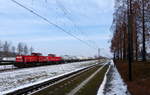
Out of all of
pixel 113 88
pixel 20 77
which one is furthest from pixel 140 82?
pixel 20 77

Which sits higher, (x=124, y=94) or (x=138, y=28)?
(x=138, y=28)

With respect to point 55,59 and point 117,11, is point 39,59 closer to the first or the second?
point 55,59

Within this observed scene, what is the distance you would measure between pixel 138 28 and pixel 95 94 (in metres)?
26.8

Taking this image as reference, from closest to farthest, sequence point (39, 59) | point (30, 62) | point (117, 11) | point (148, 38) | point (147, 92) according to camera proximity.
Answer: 1. point (147, 92)
2. point (148, 38)
3. point (117, 11)
4. point (30, 62)
5. point (39, 59)

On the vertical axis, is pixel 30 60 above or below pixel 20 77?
above

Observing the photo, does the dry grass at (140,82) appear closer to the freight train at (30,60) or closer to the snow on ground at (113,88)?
the snow on ground at (113,88)

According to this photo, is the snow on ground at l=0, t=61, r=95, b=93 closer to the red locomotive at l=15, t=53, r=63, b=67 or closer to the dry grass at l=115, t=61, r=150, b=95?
the dry grass at l=115, t=61, r=150, b=95

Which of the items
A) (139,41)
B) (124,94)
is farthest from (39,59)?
(124,94)

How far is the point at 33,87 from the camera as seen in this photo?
1783cm

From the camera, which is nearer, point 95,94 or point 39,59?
point 95,94

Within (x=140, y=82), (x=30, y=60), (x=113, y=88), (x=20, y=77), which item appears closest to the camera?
(x=113, y=88)

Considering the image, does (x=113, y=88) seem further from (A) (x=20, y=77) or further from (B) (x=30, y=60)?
(B) (x=30, y=60)

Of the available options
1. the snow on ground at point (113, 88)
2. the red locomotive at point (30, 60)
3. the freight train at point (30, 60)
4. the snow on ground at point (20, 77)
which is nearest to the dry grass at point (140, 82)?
the snow on ground at point (113, 88)

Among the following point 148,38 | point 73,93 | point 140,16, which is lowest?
point 73,93
